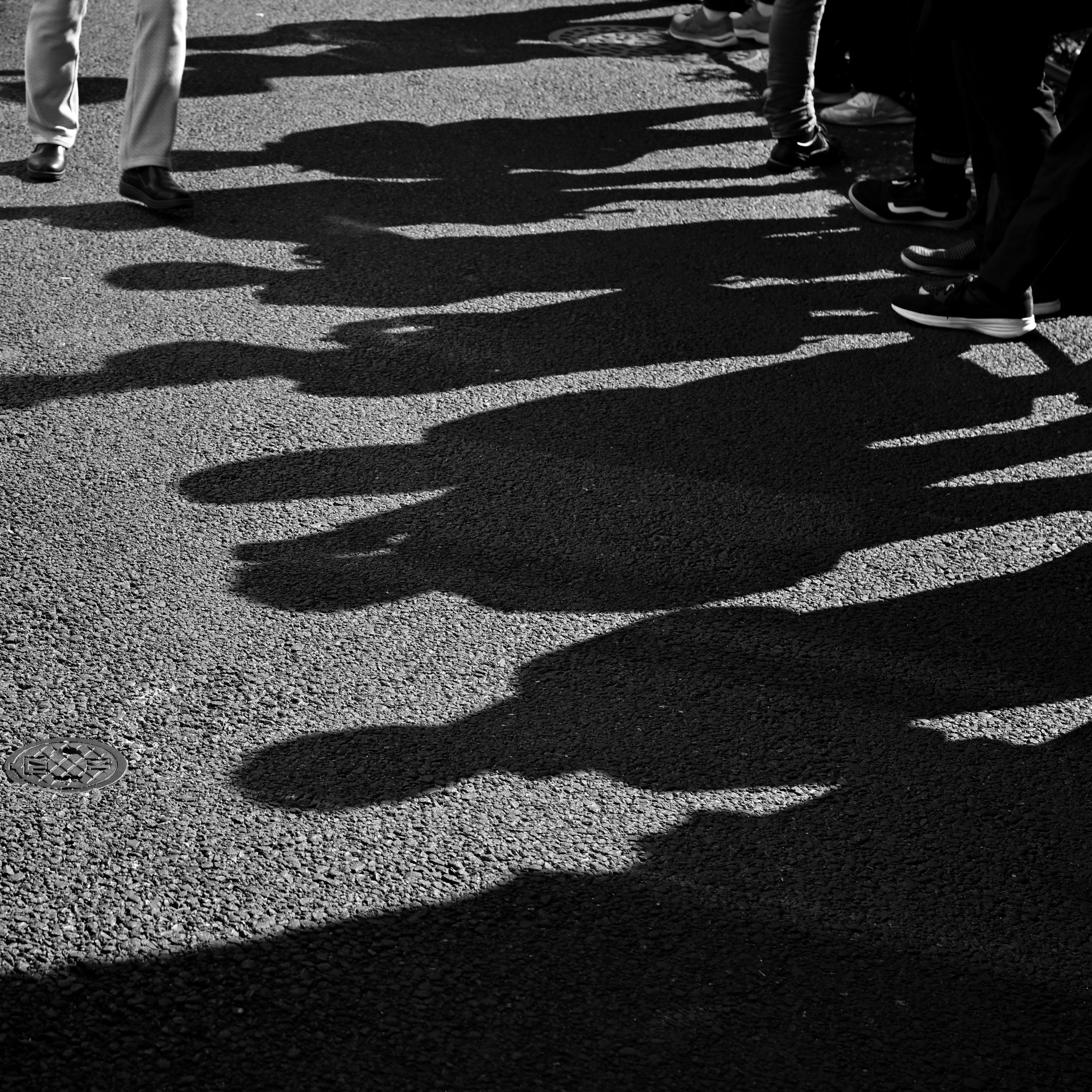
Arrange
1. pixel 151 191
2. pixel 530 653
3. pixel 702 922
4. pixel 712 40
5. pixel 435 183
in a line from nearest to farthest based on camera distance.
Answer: pixel 702 922
pixel 530 653
pixel 151 191
pixel 435 183
pixel 712 40

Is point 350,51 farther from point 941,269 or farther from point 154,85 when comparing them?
point 941,269

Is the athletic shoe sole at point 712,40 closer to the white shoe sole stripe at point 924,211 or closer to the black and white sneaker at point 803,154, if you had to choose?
the black and white sneaker at point 803,154

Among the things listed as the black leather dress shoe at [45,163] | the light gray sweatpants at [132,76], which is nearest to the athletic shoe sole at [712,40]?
the light gray sweatpants at [132,76]

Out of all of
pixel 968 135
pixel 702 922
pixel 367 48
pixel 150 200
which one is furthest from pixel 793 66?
pixel 702 922

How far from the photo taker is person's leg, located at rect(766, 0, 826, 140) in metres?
6.79

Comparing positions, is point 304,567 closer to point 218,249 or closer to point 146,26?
point 218,249

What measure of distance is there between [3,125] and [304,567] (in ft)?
14.5

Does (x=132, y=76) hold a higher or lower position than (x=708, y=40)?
lower

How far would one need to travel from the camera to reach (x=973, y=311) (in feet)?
17.1

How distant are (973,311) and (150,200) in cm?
355

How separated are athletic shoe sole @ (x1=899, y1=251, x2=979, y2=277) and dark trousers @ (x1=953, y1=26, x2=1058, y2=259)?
38 centimetres

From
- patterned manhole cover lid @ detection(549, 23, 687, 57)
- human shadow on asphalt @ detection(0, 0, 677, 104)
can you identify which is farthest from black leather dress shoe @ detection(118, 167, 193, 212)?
patterned manhole cover lid @ detection(549, 23, 687, 57)

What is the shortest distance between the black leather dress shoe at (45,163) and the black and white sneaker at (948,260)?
387 centimetres

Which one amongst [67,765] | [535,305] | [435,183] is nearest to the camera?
[67,765]
